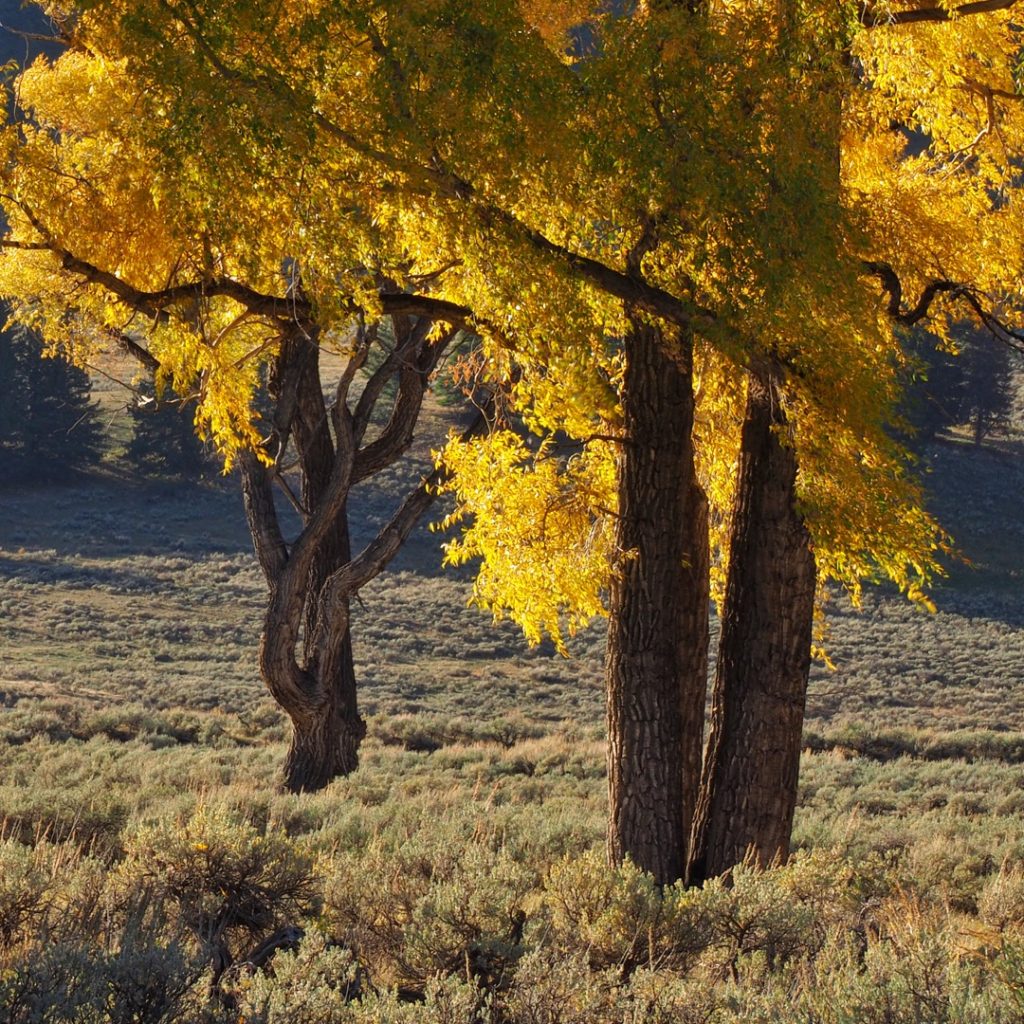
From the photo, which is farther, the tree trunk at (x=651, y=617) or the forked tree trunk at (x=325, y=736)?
the forked tree trunk at (x=325, y=736)

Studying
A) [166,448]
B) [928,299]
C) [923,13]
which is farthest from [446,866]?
[166,448]

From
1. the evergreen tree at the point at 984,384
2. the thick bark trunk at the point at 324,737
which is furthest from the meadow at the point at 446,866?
the evergreen tree at the point at 984,384

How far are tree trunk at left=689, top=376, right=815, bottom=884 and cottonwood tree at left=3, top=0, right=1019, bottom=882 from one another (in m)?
0.02

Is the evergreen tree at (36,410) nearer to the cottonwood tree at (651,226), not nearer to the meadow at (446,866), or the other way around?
the meadow at (446,866)

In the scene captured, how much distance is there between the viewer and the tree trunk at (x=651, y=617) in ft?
24.7

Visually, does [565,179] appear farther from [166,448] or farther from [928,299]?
[166,448]

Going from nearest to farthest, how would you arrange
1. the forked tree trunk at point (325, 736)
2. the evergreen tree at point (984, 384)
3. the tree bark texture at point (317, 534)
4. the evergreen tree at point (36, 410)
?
the tree bark texture at point (317, 534) → the forked tree trunk at point (325, 736) → the evergreen tree at point (36, 410) → the evergreen tree at point (984, 384)

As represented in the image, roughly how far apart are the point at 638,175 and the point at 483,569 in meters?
3.53

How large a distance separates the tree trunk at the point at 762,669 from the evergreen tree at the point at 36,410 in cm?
4618

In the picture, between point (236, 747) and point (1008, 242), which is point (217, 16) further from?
point (236, 747)

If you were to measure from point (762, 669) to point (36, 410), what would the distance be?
49559 millimetres

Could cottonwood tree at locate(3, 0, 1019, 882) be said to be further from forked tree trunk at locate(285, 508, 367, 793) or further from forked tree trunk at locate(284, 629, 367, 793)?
forked tree trunk at locate(284, 629, 367, 793)

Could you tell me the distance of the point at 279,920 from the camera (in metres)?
5.36

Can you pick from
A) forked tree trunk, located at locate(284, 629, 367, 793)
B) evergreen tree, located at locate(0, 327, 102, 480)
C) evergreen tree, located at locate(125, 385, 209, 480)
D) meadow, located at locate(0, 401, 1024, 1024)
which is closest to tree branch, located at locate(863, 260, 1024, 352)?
meadow, located at locate(0, 401, 1024, 1024)
